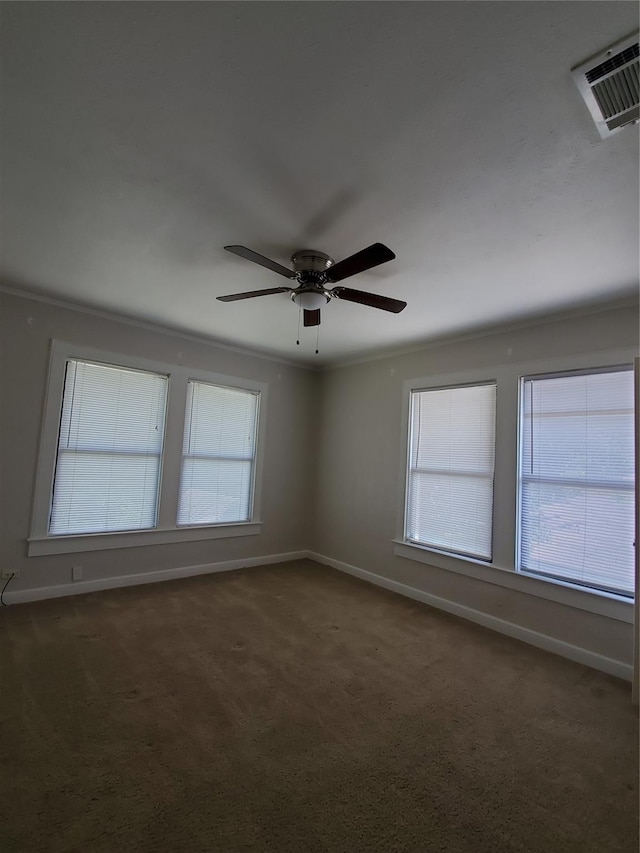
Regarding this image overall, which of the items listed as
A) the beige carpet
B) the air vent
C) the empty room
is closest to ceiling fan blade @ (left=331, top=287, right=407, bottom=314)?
the empty room

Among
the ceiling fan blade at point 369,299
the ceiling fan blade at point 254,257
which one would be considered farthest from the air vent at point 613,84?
the ceiling fan blade at point 254,257

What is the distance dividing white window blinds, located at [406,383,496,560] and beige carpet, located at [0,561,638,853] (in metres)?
0.93

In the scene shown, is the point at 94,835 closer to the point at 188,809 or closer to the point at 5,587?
the point at 188,809

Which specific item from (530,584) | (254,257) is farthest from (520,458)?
(254,257)

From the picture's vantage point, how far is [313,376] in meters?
5.69

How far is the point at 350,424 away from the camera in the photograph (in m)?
5.18

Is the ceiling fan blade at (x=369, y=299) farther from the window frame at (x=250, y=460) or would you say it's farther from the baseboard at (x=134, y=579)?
the baseboard at (x=134, y=579)

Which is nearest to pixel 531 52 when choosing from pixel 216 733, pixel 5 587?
pixel 216 733

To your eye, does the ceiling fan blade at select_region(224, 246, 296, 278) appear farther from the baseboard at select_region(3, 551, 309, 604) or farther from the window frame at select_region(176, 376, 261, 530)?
the baseboard at select_region(3, 551, 309, 604)

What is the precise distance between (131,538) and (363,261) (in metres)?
3.52

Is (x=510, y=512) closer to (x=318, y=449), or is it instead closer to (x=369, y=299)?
(x=369, y=299)

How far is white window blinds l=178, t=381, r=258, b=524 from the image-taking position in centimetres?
446

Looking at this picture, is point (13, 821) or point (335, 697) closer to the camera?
point (13, 821)

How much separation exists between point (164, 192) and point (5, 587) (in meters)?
3.44
